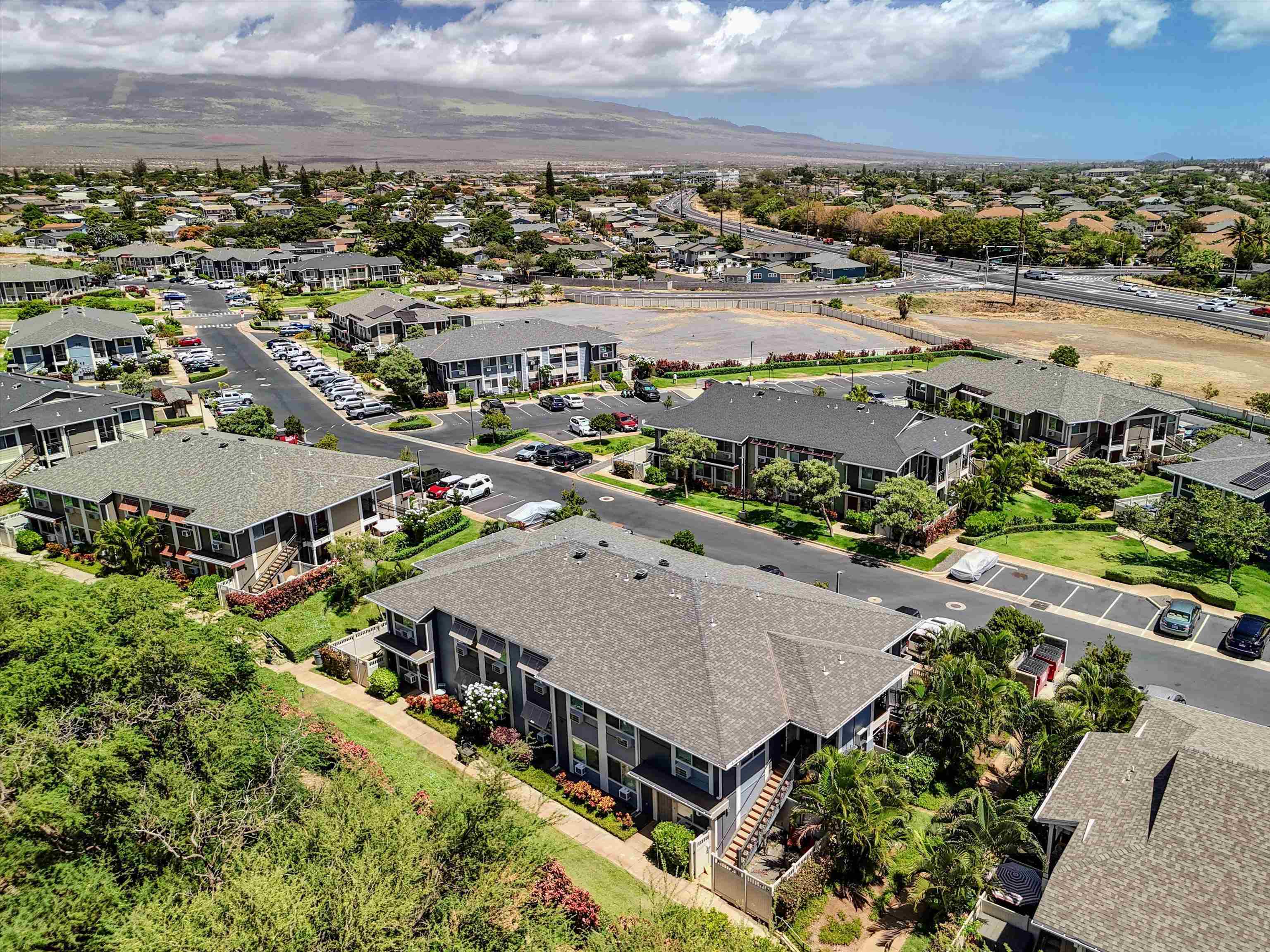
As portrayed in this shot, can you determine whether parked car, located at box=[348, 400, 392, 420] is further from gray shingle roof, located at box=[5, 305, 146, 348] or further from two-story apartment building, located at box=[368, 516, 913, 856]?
two-story apartment building, located at box=[368, 516, 913, 856]

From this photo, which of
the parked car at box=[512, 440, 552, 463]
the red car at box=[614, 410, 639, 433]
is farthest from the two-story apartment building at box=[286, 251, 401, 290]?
the parked car at box=[512, 440, 552, 463]

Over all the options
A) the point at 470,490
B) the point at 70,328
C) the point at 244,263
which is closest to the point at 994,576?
the point at 470,490

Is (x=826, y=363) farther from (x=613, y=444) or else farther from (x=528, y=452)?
(x=528, y=452)

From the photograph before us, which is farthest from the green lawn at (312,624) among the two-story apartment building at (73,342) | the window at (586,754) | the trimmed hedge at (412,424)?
the two-story apartment building at (73,342)

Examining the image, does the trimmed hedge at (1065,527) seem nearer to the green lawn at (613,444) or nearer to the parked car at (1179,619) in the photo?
the parked car at (1179,619)

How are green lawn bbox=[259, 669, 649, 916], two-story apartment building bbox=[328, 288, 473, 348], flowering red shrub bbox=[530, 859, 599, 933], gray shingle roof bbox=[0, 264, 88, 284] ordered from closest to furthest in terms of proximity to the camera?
flowering red shrub bbox=[530, 859, 599, 933]
green lawn bbox=[259, 669, 649, 916]
two-story apartment building bbox=[328, 288, 473, 348]
gray shingle roof bbox=[0, 264, 88, 284]

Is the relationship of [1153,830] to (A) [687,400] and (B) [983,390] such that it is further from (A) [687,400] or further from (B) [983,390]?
(A) [687,400]

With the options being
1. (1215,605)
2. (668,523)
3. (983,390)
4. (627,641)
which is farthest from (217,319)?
(1215,605)
